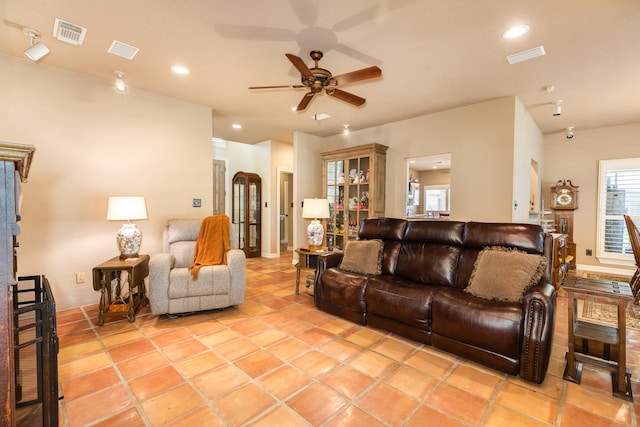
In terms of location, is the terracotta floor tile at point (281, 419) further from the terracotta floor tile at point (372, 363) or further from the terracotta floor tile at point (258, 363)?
the terracotta floor tile at point (372, 363)

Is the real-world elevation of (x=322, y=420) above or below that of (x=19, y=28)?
below

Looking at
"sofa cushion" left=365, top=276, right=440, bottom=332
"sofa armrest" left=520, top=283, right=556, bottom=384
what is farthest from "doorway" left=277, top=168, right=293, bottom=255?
"sofa armrest" left=520, top=283, right=556, bottom=384

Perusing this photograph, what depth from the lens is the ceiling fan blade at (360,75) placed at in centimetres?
231

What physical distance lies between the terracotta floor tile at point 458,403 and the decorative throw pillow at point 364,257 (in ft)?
4.20

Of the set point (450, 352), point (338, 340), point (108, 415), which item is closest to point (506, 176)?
point (450, 352)

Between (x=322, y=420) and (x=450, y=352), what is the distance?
3.97ft

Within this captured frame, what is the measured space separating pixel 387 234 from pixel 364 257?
1.32 ft

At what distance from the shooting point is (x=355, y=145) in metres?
5.59

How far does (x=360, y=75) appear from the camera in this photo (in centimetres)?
238

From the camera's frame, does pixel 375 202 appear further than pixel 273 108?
Yes

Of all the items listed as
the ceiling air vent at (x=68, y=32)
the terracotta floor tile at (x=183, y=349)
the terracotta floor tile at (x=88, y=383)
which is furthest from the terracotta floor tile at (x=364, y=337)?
the ceiling air vent at (x=68, y=32)

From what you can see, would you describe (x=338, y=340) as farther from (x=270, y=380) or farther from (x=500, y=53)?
(x=500, y=53)

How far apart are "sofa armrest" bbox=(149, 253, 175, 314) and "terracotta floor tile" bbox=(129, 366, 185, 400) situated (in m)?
0.89

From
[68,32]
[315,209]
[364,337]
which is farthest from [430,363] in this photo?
[68,32]
